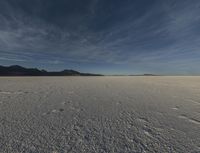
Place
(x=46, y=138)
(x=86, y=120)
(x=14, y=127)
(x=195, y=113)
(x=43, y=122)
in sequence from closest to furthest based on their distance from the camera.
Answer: (x=46, y=138)
(x=14, y=127)
(x=43, y=122)
(x=86, y=120)
(x=195, y=113)

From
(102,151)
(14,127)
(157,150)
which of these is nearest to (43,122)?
(14,127)

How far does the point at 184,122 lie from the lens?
10.3ft

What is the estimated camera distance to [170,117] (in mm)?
3508

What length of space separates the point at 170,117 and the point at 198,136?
104 cm

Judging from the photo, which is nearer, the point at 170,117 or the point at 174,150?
the point at 174,150

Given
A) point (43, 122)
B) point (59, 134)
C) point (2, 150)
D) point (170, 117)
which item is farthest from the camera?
point (170, 117)

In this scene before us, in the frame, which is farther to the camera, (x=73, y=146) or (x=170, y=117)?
(x=170, y=117)

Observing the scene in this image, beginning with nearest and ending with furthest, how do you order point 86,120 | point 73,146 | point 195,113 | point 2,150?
point 2,150 → point 73,146 → point 86,120 → point 195,113

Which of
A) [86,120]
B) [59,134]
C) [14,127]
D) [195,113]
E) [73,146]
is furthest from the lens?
[195,113]

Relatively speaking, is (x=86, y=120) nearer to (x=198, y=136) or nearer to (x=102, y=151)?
(x=102, y=151)

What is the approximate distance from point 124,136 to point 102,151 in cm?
63

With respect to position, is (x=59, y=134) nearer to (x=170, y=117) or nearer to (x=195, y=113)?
(x=170, y=117)

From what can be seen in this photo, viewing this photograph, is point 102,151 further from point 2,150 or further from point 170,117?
point 170,117

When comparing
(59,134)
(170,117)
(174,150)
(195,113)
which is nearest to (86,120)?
(59,134)
